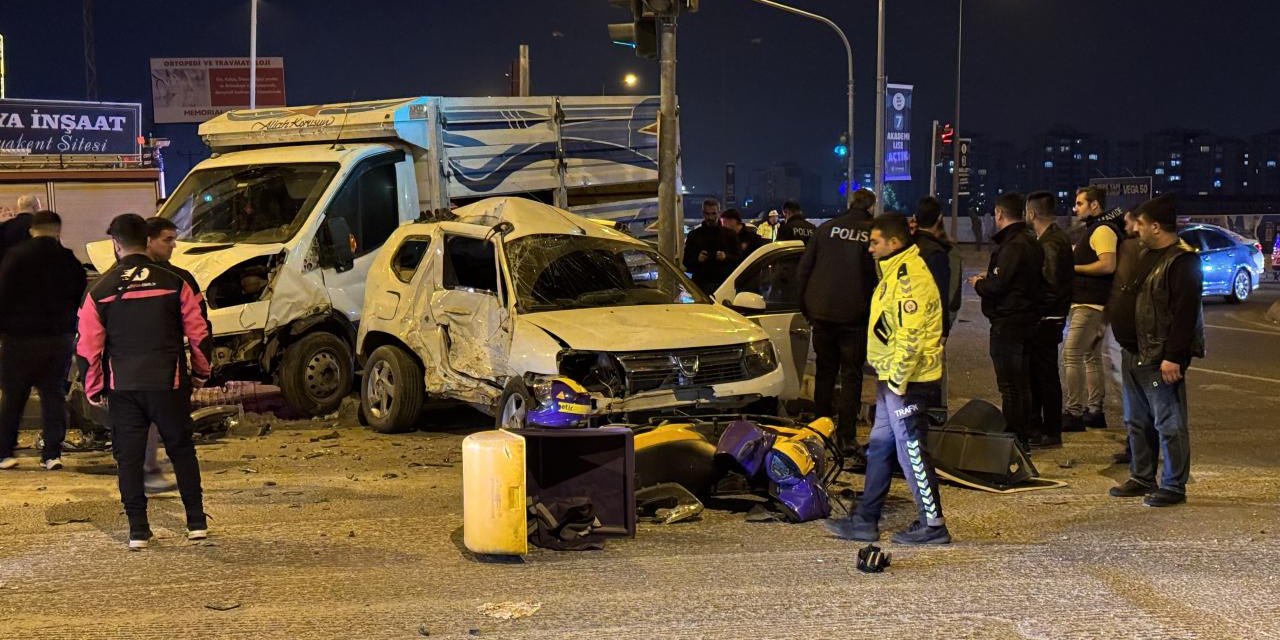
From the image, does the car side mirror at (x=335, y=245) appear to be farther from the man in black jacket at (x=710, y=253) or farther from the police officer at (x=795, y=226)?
the police officer at (x=795, y=226)

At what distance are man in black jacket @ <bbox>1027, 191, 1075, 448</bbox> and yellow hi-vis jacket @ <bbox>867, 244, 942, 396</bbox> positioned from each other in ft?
9.40

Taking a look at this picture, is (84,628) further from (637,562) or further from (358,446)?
(358,446)

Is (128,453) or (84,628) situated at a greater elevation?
(128,453)

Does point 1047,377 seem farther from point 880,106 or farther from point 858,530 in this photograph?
point 880,106

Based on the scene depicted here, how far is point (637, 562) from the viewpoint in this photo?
579 cm

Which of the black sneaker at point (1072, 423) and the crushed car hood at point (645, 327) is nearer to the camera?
the crushed car hood at point (645, 327)

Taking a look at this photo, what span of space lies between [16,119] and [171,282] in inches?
1416

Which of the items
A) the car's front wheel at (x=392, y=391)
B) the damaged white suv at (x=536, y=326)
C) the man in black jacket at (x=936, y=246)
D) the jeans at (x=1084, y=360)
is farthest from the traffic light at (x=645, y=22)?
the jeans at (x=1084, y=360)

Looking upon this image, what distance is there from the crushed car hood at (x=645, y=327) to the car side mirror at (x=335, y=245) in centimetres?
302

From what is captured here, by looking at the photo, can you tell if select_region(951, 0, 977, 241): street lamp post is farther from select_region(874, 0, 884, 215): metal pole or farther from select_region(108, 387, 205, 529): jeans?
select_region(108, 387, 205, 529): jeans

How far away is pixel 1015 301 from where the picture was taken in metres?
8.25

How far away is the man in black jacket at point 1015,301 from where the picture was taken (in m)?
8.19

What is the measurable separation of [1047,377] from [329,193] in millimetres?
6581

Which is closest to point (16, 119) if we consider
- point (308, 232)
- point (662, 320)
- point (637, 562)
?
point (308, 232)
